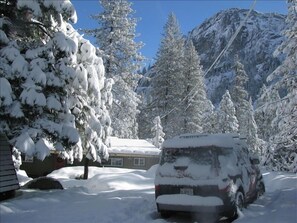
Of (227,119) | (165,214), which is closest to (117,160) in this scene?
(227,119)

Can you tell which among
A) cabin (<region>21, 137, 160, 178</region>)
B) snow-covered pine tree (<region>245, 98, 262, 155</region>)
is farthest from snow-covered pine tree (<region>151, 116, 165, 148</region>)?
→ snow-covered pine tree (<region>245, 98, 262, 155</region>)

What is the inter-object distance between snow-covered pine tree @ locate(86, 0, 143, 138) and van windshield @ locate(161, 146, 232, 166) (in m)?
23.2

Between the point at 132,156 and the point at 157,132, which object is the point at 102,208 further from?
the point at 157,132

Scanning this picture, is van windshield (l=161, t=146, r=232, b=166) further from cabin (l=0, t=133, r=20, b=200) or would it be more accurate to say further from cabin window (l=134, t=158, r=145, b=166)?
cabin window (l=134, t=158, r=145, b=166)

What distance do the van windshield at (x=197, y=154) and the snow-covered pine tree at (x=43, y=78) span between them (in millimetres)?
3262

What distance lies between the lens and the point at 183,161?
30.5 ft

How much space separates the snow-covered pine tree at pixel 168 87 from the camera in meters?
44.3

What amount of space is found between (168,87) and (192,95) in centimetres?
298

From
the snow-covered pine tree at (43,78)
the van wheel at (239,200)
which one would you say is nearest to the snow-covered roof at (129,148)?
the snow-covered pine tree at (43,78)

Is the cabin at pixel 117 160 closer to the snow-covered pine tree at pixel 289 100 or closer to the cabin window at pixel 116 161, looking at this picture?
the cabin window at pixel 116 161

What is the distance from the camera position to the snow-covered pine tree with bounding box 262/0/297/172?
55.1 ft

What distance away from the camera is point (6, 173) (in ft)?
36.7

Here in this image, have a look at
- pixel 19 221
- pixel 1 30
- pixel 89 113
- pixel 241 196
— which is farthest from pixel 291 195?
pixel 1 30

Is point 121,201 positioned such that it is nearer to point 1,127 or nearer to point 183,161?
point 183,161
